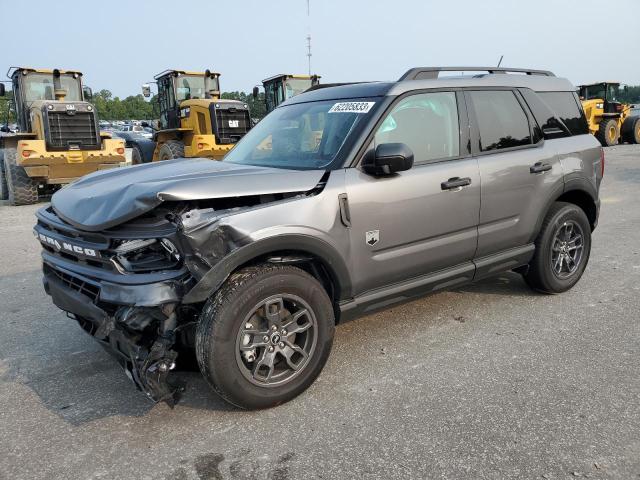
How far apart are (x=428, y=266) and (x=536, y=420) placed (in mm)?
1236

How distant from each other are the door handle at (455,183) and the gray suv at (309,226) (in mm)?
18

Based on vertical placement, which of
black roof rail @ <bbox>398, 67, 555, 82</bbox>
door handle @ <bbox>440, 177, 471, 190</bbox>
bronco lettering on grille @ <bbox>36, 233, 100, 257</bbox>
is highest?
black roof rail @ <bbox>398, 67, 555, 82</bbox>

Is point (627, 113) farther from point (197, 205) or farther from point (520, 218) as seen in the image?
point (197, 205)

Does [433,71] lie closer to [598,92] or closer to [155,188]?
[155,188]

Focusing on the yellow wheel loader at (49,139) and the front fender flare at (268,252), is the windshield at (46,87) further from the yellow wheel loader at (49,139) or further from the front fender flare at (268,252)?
the front fender flare at (268,252)

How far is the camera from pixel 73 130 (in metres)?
12.3

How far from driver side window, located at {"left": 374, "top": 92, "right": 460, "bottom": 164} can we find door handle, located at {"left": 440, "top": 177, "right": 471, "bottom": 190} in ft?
0.61

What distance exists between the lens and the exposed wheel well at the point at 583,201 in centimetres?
477

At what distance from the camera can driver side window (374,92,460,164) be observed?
360 cm

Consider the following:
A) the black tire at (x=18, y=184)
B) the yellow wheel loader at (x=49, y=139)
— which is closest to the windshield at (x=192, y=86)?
the yellow wheel loader at (x=49, y=139)

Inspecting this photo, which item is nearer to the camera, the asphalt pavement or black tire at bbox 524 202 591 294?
the asphalt pavement

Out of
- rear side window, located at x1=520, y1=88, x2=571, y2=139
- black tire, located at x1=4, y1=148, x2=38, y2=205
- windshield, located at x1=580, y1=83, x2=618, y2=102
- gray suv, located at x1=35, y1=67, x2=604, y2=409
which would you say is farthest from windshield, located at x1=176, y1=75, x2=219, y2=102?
windshield, located at x1=580, y1=83, x2=618, y2=102

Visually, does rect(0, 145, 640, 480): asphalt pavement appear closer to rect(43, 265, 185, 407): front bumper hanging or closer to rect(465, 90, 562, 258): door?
rect(43, 265, 185, 407): front bumper hanging

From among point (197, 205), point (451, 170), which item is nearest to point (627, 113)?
point (451, 170)
